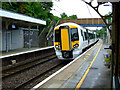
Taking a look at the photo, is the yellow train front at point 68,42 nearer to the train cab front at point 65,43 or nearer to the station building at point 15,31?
the train cab front at point 65,43

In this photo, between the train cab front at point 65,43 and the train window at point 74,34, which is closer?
the train cab front at point 65,43

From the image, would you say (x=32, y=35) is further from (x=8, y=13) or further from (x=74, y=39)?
(x=74, y=39)

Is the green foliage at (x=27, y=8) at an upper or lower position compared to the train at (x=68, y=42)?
upper

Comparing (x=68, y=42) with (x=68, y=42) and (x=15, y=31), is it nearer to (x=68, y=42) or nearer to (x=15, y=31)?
(x=68, y=42)

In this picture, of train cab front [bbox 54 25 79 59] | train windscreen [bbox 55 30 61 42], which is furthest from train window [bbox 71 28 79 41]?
train windscreen [bbox 55 30 61 42]

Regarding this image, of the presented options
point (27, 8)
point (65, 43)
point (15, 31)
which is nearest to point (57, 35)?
point (65, 43)

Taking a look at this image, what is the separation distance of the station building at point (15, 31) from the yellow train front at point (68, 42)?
4544mm

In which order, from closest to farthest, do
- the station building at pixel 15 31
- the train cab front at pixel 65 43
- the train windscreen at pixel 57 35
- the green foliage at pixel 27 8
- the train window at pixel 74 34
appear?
the train cab front at pixel 65 43 → the train window at pixel 74 34 → the train windscreen at pixel 57 35 → the station building at pixel 15 31 → the green foliage at pixel 27 8

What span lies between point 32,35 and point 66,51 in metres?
11.9

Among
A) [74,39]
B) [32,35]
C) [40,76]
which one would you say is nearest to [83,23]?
[32,35]

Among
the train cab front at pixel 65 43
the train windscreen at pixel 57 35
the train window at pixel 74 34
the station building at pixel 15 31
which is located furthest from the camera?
the station building at pixel 15 31

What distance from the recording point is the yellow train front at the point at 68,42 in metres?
11.7

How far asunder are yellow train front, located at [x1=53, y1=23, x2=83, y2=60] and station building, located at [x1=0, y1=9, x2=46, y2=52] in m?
4.54

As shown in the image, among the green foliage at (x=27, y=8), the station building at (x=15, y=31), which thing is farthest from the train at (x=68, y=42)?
the green foliage at (x=27, y=8)
